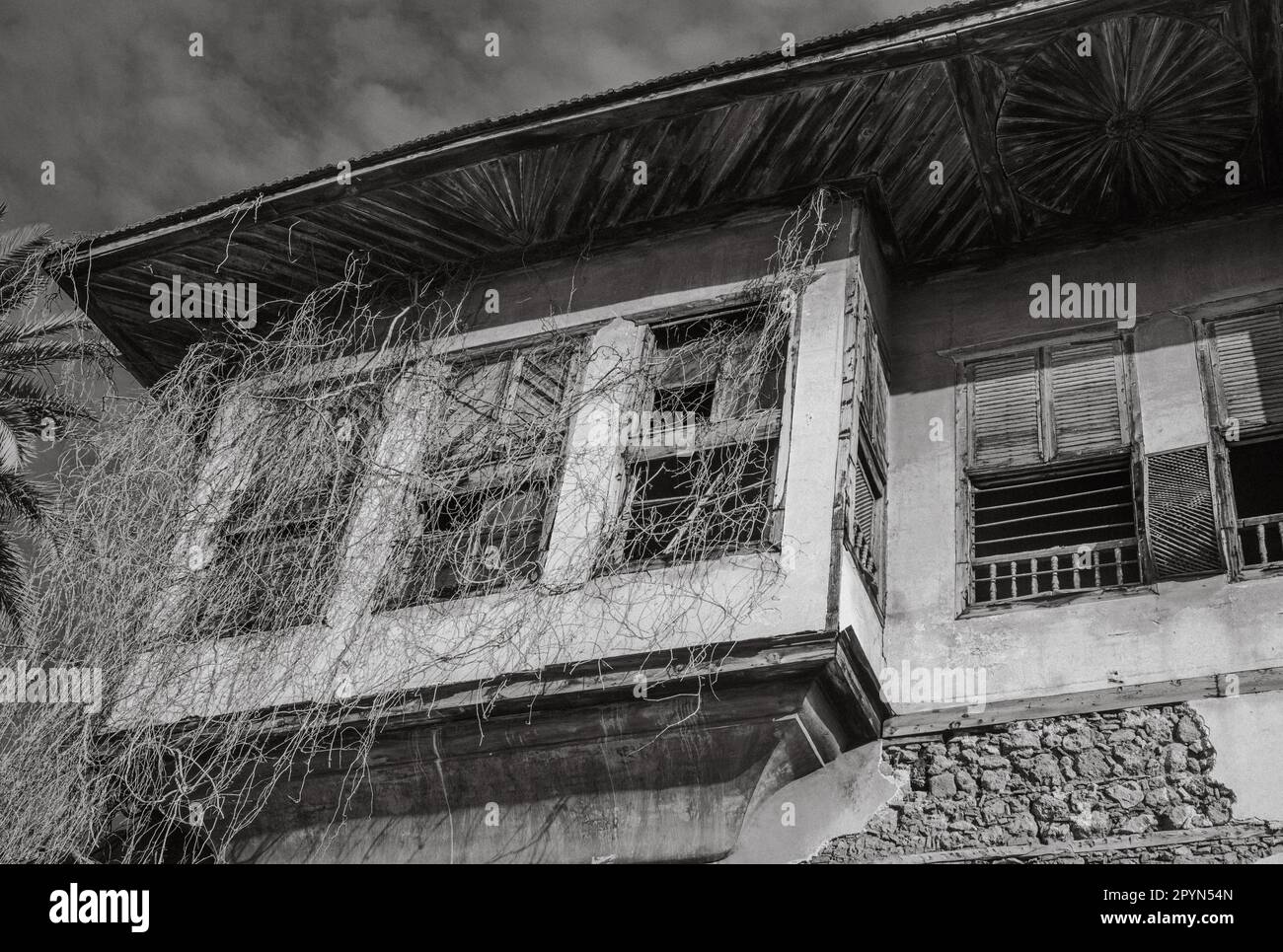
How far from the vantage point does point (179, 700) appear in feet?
31.4

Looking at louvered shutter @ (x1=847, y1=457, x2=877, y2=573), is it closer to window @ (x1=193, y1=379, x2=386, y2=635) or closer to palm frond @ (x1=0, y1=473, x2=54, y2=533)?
window @ (x1=193, y1=379, x2=386, y2=635)

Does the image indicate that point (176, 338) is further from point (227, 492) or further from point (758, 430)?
point (758, 430)

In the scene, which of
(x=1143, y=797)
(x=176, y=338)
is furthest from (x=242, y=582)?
(x=1143, y=797)

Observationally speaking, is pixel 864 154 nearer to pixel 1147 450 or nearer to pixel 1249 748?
pixel 1147 450

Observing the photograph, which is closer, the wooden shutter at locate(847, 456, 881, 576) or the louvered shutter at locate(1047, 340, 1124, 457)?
the wooden shutter at locate(847, 456, 881, 576)

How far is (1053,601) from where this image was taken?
346 inches

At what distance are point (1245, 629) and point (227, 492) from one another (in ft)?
22.2

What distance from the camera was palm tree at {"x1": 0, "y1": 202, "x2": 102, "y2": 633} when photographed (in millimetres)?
12391

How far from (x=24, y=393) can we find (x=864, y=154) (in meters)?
7.35

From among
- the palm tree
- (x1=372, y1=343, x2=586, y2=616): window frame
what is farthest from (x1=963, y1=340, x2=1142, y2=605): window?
the palm tree

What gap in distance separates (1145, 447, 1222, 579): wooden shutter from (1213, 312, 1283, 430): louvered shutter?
16.6 inches

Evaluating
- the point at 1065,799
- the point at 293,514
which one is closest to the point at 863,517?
the point at 1065,799

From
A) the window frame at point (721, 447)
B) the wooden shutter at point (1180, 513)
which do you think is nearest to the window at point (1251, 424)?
the wooden shutter at point (1180, 513)
